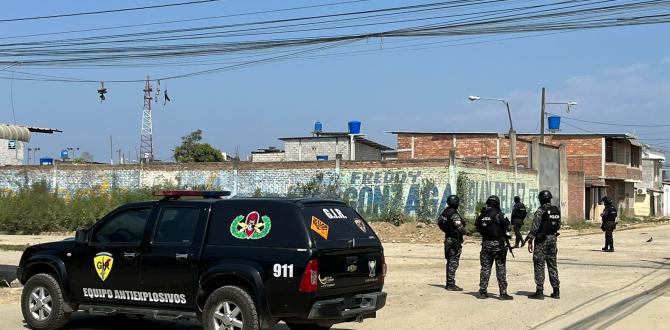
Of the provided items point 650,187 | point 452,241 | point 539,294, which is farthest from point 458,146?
point 539,294

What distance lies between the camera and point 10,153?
4978 cm

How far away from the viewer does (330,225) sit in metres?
8.11

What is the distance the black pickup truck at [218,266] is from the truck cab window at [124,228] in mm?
14

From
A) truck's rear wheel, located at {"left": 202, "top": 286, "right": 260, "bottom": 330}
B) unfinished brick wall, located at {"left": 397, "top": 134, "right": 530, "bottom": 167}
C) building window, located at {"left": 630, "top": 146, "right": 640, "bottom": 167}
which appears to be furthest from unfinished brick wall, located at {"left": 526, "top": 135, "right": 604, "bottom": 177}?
truck's rear wheel, located at {"left": 202, "top": 286, "right": 260, "bottom": 330}

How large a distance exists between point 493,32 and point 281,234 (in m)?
13.0

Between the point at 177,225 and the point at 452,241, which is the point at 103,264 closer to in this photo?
the point at 177,225

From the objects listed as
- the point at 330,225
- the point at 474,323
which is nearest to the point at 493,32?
the point at 474,323

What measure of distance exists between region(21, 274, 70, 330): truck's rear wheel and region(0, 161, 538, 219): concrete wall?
79.3 ft

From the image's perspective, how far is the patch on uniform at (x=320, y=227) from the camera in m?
7.86

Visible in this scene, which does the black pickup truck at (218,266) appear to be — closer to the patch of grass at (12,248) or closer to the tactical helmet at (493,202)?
the tactical helmet at (493,202)

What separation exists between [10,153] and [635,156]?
→ 52.5 m

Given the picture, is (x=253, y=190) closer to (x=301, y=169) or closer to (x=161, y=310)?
(x=301, y=169)

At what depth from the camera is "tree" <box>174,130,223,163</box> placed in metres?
86.8

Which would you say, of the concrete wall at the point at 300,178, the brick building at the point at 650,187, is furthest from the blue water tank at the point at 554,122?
the concrete wall at the point at 300,178
